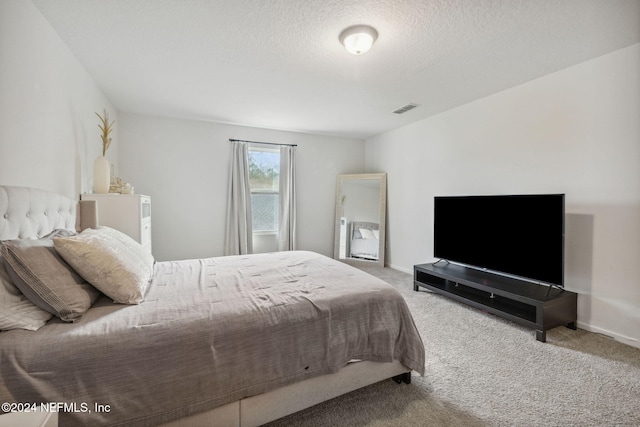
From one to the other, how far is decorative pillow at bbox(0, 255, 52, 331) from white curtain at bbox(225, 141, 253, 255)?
3.18 meters

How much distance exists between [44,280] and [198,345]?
743mm

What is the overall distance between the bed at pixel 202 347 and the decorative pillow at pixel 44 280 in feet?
0.10

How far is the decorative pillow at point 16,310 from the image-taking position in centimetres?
106

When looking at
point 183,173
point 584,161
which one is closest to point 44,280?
point 183,173

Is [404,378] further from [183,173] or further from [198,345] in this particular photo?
[183,173]

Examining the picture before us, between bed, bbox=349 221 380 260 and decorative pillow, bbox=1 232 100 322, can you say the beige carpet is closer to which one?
decorative pillow, bbox=1 232 100 322

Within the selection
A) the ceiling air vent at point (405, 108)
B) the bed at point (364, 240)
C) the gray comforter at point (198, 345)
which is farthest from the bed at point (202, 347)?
the bed at point (364, 240)

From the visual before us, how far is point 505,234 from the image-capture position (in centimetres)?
280

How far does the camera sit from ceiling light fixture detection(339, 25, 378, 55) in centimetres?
196

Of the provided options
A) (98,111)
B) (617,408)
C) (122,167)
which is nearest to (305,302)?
(617,408)

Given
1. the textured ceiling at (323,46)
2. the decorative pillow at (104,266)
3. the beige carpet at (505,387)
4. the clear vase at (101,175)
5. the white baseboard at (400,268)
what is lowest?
the beige carpet at (505,387)

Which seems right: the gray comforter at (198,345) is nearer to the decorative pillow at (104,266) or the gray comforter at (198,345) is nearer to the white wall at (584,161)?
the decorative pillow at (104,266)

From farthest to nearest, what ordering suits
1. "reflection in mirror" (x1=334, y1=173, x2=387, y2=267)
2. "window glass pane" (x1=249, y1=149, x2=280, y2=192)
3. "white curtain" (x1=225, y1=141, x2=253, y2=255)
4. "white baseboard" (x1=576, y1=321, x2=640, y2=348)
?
"reflection in mirror" (x1=334, y1=173, x2=387, y2=267) → "window glass pane" (x1=249, y1=149, x2=280, y2=192) → "white curtain" (x1=225, y1=141, x2=253, y2=255) → "white baseboard" (x1=576, y1=321, x2=640, y2=348)

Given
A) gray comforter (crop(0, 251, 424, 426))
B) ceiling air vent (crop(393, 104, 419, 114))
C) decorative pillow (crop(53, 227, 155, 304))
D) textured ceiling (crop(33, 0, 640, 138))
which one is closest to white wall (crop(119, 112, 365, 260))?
textured ceiling (crop(33, 0, 640, 138))
